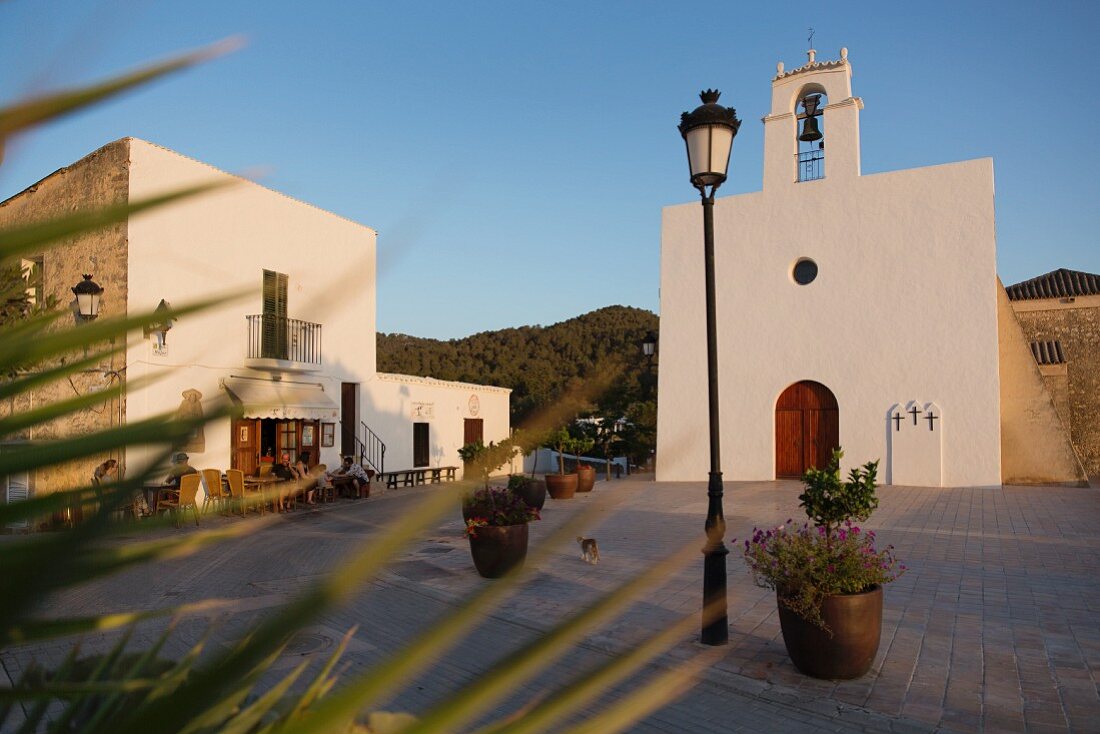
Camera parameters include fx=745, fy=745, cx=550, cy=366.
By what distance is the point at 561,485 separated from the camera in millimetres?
15320

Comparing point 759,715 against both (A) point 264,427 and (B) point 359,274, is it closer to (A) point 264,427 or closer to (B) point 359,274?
(B) point 359,274

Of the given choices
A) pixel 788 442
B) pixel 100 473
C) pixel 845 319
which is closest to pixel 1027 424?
pixel 845 319

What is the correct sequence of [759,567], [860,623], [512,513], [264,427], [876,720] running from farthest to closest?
Answer: 1. [264,427]
2. [512,513]
3. [759,567]
4. [860,623]
5. [876,720]

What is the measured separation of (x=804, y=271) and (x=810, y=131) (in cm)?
344

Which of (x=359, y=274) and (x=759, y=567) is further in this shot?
(x=759, y=567)

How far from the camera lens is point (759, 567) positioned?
4992 mm

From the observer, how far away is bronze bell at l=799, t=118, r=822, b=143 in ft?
60.3

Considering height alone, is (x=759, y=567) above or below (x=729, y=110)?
below

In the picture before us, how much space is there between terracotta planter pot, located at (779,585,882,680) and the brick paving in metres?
0.10

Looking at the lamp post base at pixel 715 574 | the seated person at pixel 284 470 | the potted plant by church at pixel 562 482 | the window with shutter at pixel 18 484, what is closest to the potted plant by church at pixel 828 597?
the lamp post base at pixel 715 574

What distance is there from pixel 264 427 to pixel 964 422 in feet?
51.1

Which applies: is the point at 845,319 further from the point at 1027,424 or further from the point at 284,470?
the point at 284,470

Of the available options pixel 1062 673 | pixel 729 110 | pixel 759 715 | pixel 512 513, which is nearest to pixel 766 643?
pixel 759 715

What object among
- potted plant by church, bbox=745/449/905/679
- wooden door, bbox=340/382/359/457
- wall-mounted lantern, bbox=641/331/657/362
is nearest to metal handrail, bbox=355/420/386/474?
wooden door, bbox=340/382/359/457
